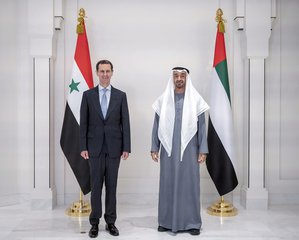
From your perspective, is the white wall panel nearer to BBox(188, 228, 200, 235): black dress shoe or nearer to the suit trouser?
BBox(188, 228, 200, 235): black dress shoe

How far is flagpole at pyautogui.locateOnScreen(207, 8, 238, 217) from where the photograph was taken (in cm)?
480

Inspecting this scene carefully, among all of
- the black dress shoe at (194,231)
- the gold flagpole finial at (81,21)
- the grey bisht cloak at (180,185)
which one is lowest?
the black dress shoe at (194,231)

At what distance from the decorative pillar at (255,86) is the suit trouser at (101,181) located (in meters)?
1.98

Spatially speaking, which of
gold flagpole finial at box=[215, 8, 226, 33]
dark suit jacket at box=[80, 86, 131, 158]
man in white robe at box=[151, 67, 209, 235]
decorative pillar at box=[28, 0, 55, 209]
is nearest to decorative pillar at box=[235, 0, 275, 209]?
gold flagpole finial at box=[215, 8, 226, 33]

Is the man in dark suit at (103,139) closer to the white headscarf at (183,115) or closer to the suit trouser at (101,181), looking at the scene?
the suit trouser at (101,181)

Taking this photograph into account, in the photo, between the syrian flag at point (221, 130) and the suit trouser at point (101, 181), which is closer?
the suit trouser at point (101, 181)

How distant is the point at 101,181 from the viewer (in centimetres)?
396

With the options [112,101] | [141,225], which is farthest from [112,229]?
[112,101]

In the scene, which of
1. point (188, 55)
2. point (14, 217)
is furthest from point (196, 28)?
point (14, 217)

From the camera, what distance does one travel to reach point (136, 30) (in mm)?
5332

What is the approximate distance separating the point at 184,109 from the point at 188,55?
151 cm

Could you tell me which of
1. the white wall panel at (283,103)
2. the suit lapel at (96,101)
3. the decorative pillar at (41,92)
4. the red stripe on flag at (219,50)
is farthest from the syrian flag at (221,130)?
the decorative pillar at (41,92)

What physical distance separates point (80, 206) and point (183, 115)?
1.77 metres

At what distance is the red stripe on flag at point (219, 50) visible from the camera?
196 inches
